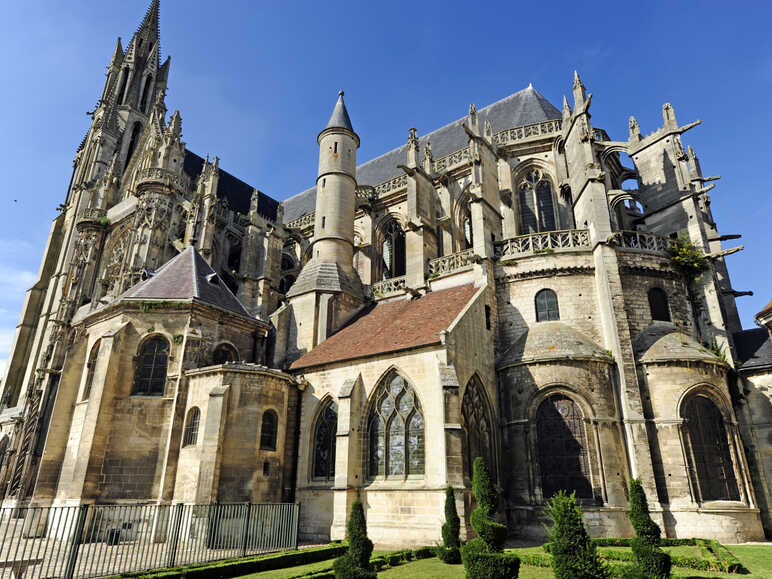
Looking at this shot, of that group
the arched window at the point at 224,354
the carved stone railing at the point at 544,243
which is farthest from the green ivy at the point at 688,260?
the arched window at the point at 224,354

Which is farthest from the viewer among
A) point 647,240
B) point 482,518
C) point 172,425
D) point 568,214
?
point 568,214

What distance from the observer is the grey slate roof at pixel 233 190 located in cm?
3488

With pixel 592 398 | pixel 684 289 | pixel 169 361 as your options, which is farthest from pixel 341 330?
pixel 684 289

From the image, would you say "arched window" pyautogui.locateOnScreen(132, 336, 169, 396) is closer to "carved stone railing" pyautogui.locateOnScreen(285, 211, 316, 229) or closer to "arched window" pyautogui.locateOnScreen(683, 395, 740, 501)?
"carved stone railing" pyautogui.locateOnScreen(285, 211, 316, 229)

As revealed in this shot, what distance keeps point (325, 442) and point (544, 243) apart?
35.4ft

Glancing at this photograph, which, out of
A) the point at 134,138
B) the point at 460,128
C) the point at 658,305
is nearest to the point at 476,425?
the point at 658,305

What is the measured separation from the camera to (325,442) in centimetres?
1689

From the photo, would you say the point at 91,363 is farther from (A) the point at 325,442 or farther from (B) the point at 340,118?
(B) the point at 340,118

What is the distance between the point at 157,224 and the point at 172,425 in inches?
490

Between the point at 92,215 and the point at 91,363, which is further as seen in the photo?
the point at 92,215

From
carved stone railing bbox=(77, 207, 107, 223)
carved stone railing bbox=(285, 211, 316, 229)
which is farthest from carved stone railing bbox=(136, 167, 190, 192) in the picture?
carved stone railing bbox=(285, 211, 316, 229)

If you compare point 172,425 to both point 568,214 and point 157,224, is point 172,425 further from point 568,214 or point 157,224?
point 568,214

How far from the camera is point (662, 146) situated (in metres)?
21.9

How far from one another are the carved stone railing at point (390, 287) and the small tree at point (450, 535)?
11.1 m
